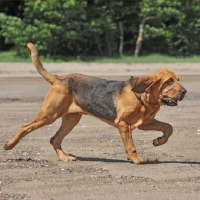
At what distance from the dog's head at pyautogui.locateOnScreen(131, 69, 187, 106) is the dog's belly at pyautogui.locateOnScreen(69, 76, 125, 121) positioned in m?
0.38

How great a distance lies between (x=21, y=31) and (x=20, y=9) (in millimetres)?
1792

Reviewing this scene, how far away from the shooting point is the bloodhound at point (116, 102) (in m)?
9.47

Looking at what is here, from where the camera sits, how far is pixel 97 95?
988 centimetres

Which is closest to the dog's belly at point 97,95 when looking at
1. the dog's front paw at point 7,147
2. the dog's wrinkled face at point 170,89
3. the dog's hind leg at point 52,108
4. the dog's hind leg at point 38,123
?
the dog's hind leg at point 52,108

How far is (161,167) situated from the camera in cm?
938

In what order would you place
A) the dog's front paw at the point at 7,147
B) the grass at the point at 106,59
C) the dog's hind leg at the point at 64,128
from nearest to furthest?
1. the dog's front paw at the point at 7,147
2. the dog's hind leg at the point at 64,128
3. the grass at the point at 106,59

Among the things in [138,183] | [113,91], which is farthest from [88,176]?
[113,91]

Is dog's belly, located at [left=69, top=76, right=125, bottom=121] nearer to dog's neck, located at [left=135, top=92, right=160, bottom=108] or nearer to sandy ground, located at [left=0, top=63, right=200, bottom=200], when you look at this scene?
dog's neck, located at [left=135, top=92, right=160, bottom=108]

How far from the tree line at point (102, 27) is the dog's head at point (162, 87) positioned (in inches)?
644

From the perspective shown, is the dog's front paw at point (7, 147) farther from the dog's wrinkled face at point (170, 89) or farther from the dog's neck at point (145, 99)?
the dog's wrinkled face at point (170, 89)

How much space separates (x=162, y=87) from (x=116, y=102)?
2.16 ft

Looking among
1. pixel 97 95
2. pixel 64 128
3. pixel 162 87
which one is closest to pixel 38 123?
pixel 64 128

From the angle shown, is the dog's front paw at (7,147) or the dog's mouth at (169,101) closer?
the dog's mouth at (169,101)

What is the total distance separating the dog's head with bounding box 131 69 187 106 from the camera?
938 cm
